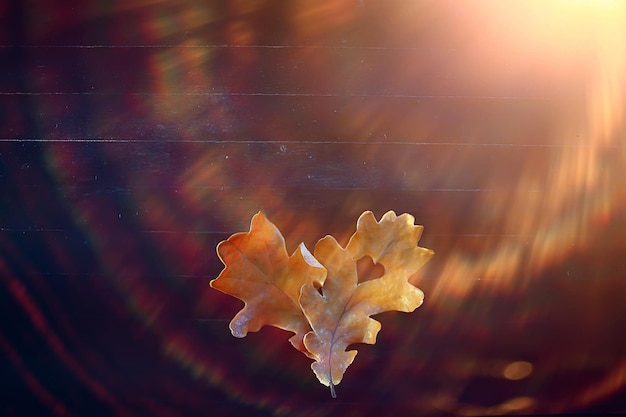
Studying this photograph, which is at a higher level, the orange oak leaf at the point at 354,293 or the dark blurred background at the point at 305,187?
the dark blurred background at the point at 305,187

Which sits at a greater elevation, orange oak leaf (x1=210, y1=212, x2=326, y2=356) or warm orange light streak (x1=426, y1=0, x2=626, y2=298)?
warm orange light streak (x1=426, y1=0, x2=626, y2=298)

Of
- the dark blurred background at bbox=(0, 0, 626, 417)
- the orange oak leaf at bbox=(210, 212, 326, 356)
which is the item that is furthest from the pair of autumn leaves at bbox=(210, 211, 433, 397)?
the dark blurred background at bbox=(0, 0, 626, 417)

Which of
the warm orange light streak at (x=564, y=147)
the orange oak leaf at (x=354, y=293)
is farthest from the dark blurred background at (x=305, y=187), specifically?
the orange oak leaf at (x=354, y=293)

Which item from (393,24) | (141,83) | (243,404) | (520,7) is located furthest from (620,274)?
(141,83)

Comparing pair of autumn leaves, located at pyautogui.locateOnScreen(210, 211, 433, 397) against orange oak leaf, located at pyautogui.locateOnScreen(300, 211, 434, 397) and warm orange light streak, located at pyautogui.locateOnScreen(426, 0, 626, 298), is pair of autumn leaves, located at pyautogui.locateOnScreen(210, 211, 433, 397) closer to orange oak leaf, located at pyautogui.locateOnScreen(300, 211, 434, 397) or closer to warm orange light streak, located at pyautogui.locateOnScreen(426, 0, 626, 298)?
orange oak leaf, located at pyautogui.locateOnScreen(300, 211, 434, 397)

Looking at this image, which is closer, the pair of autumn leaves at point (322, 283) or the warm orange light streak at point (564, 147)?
the pair of autumn leaves at point (322, 283)

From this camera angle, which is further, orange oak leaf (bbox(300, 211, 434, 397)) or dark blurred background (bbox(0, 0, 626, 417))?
dark blurred background (bbox(0, 0, 626, 417))

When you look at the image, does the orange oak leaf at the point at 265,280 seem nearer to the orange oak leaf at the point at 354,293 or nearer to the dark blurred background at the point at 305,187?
the orange oak leaf at the point at 354,293
